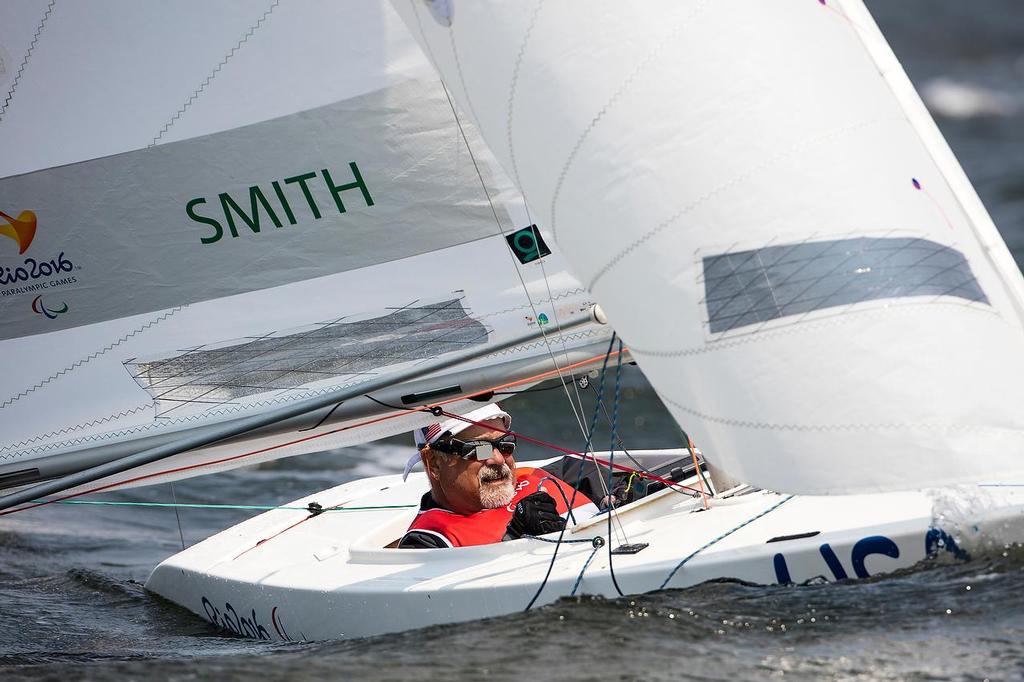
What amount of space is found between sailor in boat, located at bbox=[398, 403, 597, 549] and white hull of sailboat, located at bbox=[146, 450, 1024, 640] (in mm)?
153

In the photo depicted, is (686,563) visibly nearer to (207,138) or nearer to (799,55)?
(799,55)

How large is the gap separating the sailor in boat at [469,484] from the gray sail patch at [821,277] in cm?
127

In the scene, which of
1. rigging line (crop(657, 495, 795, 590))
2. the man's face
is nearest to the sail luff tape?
the man's face

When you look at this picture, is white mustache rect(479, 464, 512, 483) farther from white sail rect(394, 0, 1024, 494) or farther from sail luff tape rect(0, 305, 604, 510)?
white sail rect(394, 0, 1024, 494)

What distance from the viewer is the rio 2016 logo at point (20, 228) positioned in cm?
354

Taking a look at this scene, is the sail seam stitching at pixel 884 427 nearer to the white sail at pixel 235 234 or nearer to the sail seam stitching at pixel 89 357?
the white sail at pixel 235 234

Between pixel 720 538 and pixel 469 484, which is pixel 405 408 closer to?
pixel 469 484

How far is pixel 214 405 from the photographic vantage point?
356 cm

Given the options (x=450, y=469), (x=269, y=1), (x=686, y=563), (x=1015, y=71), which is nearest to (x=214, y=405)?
(x=450, y=469)

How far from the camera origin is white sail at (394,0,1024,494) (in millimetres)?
2295

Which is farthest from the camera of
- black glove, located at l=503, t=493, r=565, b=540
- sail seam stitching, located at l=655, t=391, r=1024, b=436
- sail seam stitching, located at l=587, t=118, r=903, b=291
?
black glove, located at l=503, t=493, r=565, b=540

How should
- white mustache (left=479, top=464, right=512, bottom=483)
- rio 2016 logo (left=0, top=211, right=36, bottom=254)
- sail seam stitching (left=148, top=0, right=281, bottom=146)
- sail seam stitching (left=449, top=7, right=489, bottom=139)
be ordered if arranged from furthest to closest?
1. white mustache (left=479, top=464, right=512, bottom=483)
2. rio 2016 logo (left=0, top=211, right=36, bottom=254)
3. sail seam stitching (left=148, top=0, right=281, bottom=146)
4. sail seam stitching (left=449, top=7, right=489, bottom=139)

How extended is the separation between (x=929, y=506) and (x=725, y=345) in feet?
2.70

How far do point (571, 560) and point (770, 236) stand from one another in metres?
1.13
